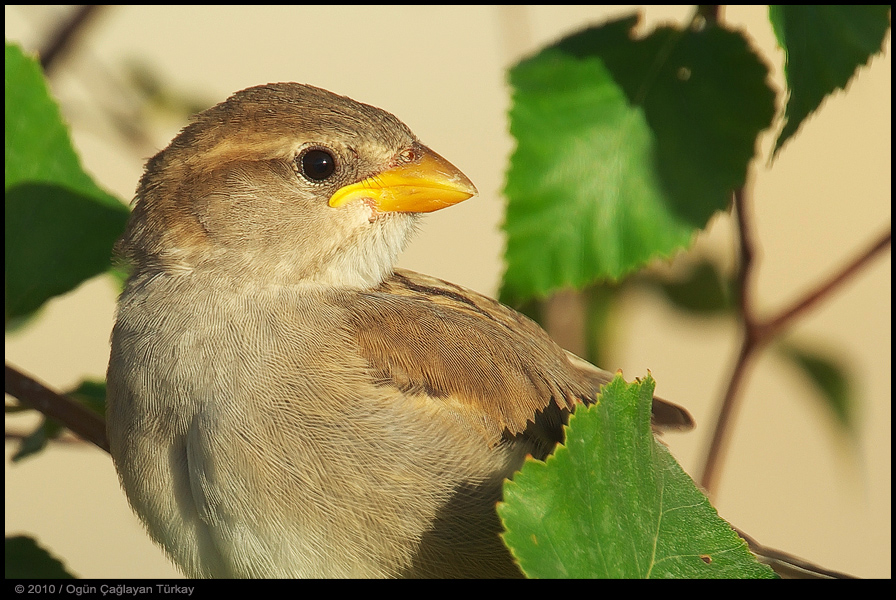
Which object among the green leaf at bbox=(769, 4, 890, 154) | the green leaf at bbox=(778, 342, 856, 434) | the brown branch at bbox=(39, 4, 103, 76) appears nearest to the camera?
the green leaf at bbox=(769, 4, 890, 154)

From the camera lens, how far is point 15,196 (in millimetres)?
2490

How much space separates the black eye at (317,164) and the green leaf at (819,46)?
3.68 ft

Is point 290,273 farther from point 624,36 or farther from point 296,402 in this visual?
point 624,36

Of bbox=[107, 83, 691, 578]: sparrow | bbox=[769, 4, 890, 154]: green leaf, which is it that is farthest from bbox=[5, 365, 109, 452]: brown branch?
bbox=[769, 4, 890, 154]: green leaf

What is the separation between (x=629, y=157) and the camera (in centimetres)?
238

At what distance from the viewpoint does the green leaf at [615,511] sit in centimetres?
148

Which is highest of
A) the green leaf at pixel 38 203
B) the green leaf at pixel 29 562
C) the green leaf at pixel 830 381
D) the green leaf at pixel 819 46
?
the green leaf at pixel 819 46

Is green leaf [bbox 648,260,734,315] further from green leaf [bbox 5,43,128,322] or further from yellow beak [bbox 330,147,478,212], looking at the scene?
green leaf [bbox 5,43,128,322]

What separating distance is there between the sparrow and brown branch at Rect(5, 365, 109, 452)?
0.25ft

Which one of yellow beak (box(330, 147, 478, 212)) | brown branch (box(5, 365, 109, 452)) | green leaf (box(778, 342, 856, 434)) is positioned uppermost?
green leaf (box(778, 342, 856, 434))

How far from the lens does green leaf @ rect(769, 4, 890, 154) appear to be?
2.04 m

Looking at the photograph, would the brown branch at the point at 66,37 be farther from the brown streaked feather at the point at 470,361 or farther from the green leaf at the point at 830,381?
the green leaf at the point at 830,381

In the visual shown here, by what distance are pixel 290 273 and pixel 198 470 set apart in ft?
1.95

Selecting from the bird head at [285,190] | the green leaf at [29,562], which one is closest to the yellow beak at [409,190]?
the bird head at [285,190]
